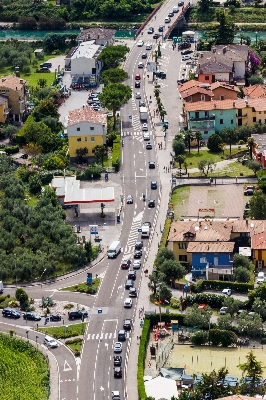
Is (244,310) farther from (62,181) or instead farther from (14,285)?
(62,181)

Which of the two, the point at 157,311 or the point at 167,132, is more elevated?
the point at 167,132

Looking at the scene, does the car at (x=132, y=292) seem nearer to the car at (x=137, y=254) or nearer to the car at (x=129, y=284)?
the car at (x=129, y=284)

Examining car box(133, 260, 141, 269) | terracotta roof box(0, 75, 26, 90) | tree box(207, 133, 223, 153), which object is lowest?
car box(133, 260, 141, 269)

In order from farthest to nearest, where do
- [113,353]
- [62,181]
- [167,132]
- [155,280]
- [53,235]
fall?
[167,132], [62,181], [53,235], [155,280], [113,353]

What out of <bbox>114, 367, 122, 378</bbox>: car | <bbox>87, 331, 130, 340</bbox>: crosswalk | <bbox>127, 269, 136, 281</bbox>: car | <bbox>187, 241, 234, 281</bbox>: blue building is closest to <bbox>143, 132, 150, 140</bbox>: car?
<bbox>187, 241, 234, 281</bbox>: blue building

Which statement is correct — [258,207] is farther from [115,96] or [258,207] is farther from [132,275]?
[115,96]

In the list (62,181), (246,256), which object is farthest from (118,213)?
(246,256)

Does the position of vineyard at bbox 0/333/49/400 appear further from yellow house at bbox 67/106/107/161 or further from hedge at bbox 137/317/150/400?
yellow house at bbox 67/106/107/161
